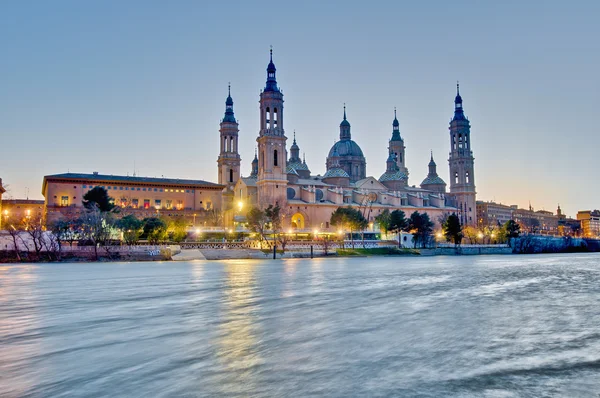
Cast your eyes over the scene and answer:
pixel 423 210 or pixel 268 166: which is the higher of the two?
pixel 268 166

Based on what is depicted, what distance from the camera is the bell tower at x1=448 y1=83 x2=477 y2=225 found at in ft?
358

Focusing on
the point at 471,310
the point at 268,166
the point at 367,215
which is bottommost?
the point at 471,310

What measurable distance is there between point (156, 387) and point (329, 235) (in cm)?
7172

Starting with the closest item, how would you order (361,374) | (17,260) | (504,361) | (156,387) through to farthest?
1. (156,387)
2. (361,374)
3. (504,361)
4. (17,260)

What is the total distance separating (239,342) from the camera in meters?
11.8

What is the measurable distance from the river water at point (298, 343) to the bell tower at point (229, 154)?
76181 mm

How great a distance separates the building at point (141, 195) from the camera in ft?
260

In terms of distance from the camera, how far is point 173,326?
45.4 ft

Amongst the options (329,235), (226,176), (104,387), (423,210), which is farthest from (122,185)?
(104,387)

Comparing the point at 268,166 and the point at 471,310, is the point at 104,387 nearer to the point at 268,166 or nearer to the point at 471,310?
the point at 471,310

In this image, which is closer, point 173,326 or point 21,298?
point 173,326

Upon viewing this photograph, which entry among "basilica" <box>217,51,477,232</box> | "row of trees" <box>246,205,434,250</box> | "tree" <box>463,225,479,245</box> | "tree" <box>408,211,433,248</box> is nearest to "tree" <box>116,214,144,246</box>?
"row of trees" <box>246,205,434,250</box>

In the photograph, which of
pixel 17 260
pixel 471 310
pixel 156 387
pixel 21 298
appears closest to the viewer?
pixel 156 387

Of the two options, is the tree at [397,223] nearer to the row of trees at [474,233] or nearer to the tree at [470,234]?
the row of trees at [474,233]
